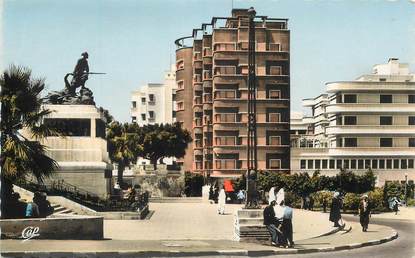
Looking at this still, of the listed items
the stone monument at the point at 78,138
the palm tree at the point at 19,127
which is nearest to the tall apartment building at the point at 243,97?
the stone monument at the point at 78,138

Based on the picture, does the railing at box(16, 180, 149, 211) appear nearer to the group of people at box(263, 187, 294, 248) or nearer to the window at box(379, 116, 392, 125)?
the group of people at box(263, 187, 294, 248)

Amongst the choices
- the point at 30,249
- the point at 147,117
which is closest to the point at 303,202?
the point at 30,249

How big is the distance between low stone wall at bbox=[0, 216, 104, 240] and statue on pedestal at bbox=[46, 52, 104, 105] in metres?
20.9

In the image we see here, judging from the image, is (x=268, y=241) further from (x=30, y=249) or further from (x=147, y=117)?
(x=147, y=117)

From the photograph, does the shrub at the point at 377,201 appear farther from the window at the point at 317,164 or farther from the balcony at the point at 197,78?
the balcony at the point at 197,78

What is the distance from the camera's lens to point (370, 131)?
3322 inches

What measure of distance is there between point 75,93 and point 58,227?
74.4ft

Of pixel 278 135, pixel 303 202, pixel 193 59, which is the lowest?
pixel 303 202

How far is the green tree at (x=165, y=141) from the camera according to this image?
9881 cm

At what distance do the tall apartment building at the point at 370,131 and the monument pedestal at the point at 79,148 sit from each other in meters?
44.7

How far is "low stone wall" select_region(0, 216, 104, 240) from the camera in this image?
23391 millimetres

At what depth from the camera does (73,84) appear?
152 ft

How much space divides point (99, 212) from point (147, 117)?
328 feet

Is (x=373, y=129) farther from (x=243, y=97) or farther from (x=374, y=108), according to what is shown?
(x=243, y=97)
